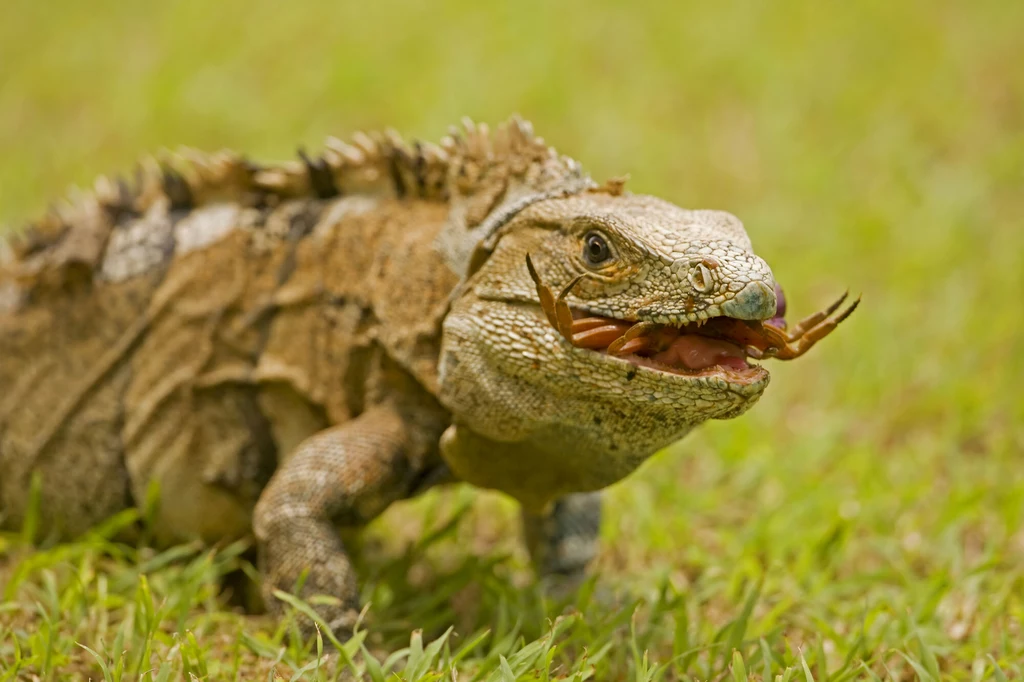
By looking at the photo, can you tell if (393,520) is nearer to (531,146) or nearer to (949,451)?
(531,146)

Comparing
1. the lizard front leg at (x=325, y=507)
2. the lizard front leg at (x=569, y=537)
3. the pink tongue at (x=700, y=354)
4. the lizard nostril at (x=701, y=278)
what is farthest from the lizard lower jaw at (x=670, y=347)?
the lizard front leg at (x=569, y=537)

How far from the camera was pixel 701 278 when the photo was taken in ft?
9.91

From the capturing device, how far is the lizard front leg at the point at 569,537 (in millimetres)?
4629

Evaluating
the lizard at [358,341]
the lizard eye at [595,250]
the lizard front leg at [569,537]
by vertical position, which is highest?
the lizard eye at [595,250]

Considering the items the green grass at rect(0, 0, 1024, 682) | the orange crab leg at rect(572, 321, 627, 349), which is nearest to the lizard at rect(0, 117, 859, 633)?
the orange crab leg at rect(572, 321, 627, 349)

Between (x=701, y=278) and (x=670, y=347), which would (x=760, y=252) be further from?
(x=701, y=278)

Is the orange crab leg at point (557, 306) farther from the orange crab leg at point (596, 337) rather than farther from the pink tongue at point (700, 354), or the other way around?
the pink tongue at point (700, 354)

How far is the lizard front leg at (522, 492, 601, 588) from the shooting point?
4629 mm

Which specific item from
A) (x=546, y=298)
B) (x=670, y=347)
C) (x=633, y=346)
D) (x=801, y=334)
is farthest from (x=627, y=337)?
(x=801, y=334)

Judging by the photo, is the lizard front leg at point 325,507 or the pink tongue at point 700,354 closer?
the pink tongue at point 700,354

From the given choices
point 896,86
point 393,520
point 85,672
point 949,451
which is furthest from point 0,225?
point 896,86

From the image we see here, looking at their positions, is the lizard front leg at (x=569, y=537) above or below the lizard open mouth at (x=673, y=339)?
below

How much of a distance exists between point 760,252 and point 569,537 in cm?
351

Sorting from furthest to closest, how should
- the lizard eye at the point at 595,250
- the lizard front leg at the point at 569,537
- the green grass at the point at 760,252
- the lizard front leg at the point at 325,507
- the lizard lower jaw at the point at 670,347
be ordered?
1. the lizard front leg at the point at 569,537
2. the green grass at the point at 760,252
3. the lizard front leg at the point at 325,507
4. the lizard eye at the point at 595,250
5. the lizard lower jaw at the point at 670,347
